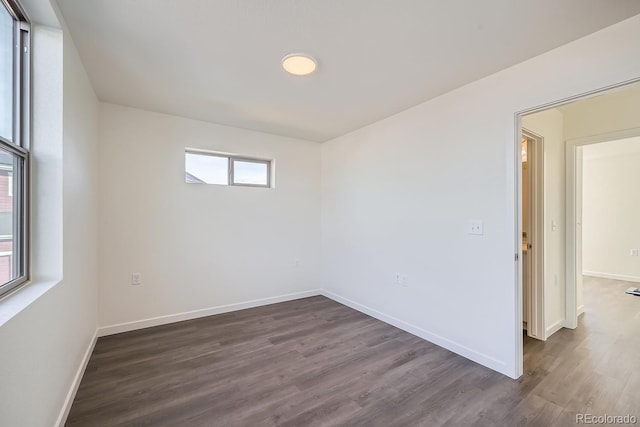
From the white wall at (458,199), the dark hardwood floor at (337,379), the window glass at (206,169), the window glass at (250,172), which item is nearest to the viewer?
the dark hardwood floor at (337,379)

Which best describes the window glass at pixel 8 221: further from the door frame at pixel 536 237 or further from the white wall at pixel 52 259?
the door frame at pixel 536 237

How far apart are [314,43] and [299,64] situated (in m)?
0.25

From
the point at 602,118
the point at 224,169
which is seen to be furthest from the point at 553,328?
the point at 224,169

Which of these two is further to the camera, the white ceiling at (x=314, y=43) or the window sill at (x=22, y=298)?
the white ceiling at (x=314, y=43)

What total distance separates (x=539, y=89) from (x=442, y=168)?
2.99ft

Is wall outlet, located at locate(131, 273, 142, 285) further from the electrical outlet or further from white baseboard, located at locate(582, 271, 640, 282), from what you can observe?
white baseboard, located at locate(582, 271, 640, 282)

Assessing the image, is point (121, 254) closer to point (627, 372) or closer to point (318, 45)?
point (318, 45)

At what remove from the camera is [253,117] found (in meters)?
3.25

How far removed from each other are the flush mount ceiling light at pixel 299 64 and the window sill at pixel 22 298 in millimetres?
2033

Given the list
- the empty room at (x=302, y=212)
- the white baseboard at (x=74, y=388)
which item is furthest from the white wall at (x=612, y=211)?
the white baseboard at (x=74, y=388)

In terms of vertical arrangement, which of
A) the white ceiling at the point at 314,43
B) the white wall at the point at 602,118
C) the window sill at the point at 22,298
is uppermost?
the white ceiling at the point at 314,43

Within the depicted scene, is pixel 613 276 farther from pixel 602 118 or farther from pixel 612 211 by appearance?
pixel 602 118

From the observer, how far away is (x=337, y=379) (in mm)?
2113

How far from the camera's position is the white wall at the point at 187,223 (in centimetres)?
292
